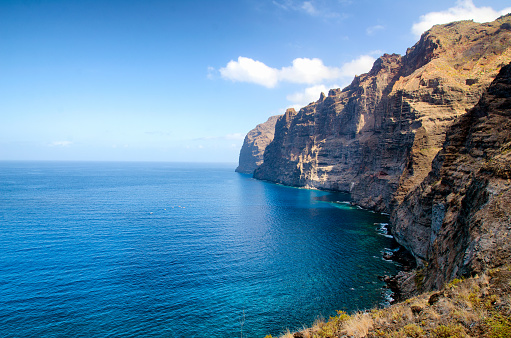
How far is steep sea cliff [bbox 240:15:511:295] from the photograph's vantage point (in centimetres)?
2369

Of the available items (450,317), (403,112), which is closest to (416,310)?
(450,317)

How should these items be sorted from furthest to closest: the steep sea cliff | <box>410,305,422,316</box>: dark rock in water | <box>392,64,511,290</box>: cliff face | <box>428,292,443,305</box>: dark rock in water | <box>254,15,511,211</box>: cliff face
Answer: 1. <box>254,15,511,211</box>: cliff face
2. the steep sea cliff
3. <box>392,64,511,290</box>: cliff face
4. <box>428,292,443,305</box>: dark rock in water
5. <box>410,305,422,316</box>: dark rock in water

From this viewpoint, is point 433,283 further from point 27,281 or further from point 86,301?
point 27,281

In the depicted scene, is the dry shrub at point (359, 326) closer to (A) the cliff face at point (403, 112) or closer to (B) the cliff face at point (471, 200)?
(B) the cliff face at point (471, 200)

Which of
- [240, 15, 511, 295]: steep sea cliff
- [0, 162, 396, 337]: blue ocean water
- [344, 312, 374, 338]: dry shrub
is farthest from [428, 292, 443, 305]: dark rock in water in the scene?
[0, 162, 396, 337]: blue ocean water

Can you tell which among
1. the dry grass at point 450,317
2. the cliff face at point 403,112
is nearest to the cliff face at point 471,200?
the dry grass at point 450,317

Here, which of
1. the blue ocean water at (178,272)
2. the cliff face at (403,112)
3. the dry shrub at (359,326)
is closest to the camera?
the dry shrub at (359,326)

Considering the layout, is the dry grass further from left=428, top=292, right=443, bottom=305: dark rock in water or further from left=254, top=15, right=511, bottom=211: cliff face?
left=254, top=15, right=511, bottom=211: cliff face

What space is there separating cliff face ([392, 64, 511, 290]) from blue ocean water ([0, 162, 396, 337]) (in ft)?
35.7

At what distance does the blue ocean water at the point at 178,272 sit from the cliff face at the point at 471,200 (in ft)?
35.7

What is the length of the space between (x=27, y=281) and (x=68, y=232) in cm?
2579

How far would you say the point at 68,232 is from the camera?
63.2 metres

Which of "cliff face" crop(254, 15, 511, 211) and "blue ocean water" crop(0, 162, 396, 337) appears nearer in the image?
"blue ocean water" crop(0, 162, 396, 337)

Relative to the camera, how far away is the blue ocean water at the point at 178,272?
1252 inches
